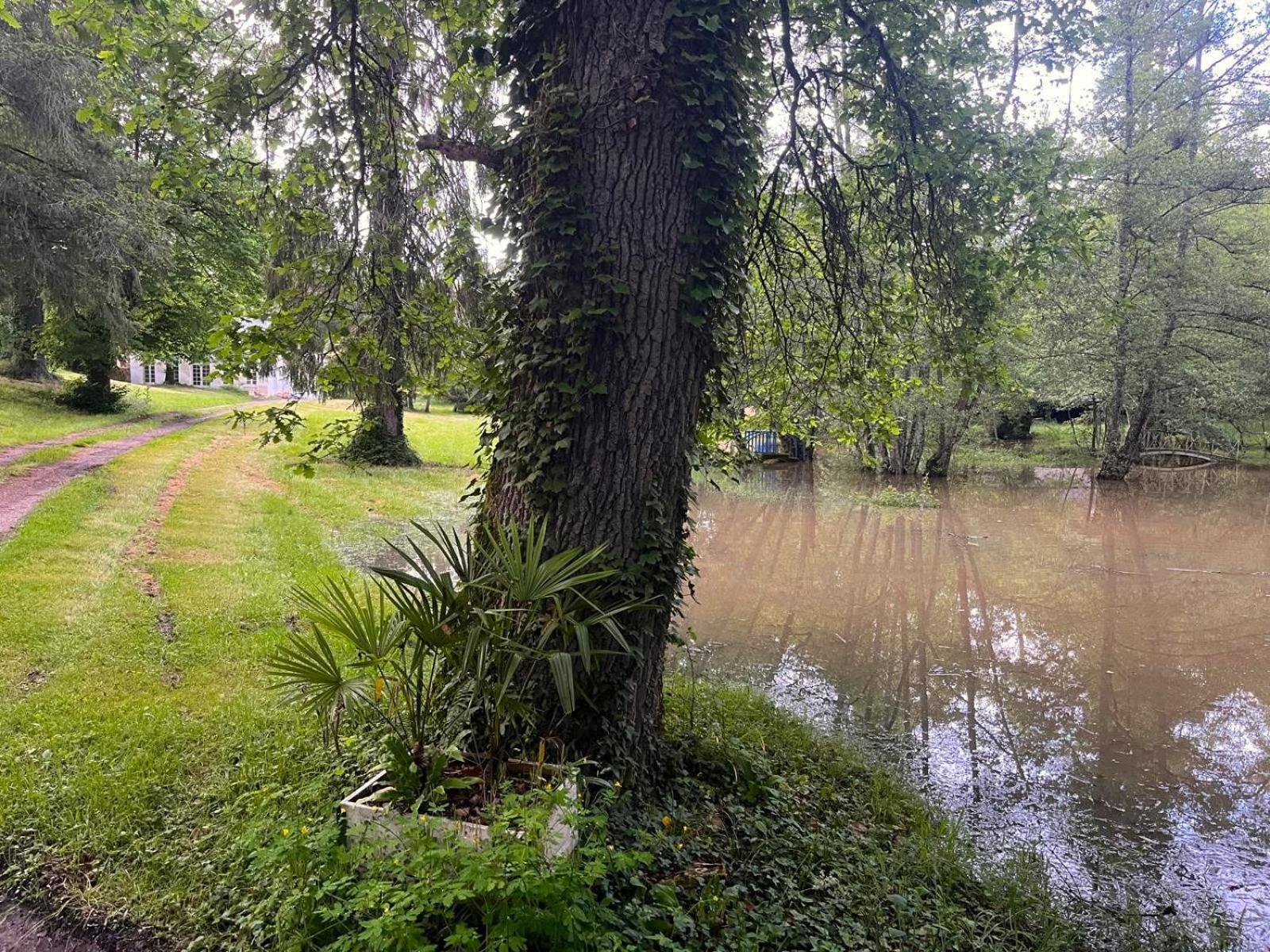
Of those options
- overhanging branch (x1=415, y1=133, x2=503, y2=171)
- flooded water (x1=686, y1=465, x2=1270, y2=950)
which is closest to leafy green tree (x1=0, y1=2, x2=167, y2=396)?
overhanging branch (x1=415, y1=133, x2=503, y2=171)

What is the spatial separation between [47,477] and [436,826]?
11.3 m

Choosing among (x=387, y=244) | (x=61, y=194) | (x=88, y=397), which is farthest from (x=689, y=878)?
(x=88, y=397)

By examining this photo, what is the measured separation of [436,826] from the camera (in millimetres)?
2314

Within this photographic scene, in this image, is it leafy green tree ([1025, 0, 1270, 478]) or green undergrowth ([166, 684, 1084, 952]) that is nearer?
green undergrowth ([166, 684, 1084, 952])

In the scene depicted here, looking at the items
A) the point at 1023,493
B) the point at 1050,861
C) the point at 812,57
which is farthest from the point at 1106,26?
the point at 1023,493

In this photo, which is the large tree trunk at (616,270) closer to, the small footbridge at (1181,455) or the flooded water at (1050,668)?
the flooded water at (1050,668)

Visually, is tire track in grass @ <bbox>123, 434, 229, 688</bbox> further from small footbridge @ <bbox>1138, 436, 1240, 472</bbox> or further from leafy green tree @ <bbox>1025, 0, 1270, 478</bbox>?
small footbridge @ <bbox>1138, 436, 1240, 472</bbox>

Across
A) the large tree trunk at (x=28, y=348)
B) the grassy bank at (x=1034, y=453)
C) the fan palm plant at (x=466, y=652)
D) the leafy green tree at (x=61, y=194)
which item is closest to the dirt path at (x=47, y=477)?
the leafy green tree at (x=61, y=194)

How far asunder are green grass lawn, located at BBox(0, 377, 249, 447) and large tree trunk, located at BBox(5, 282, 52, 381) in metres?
1.00

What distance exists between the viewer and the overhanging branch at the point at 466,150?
3559 millimetres

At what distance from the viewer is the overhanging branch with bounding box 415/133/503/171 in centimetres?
356

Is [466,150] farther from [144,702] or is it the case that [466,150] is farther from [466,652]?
[144,702]

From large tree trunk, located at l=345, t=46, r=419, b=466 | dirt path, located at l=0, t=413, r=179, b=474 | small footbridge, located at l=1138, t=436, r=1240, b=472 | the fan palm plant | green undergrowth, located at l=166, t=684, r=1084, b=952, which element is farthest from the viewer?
small footbridge, located at l=1138, t=436, r=1240, b=472

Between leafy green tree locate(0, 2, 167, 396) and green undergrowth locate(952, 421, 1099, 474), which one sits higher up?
leafy green tree locate(0, 2, 167, 396)
